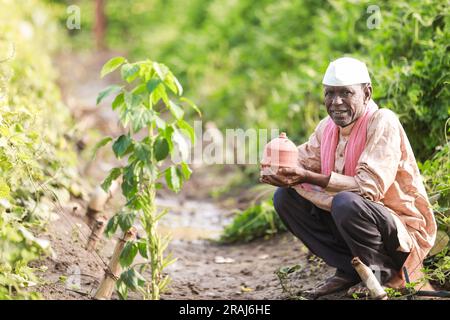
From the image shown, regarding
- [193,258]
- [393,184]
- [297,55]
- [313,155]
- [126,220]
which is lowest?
[193,258]

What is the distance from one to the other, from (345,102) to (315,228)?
2.53ft

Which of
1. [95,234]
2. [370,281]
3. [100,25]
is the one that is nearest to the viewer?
[370,281]

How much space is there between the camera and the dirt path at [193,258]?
4.36m

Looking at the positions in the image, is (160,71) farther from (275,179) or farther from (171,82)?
(275,179)

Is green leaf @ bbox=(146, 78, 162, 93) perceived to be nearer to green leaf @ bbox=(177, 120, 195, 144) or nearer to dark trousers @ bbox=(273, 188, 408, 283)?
green leaf @ bbox=(177, 120, 195, 144)

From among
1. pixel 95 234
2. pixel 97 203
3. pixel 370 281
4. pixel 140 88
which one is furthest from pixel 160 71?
pixel 97 203

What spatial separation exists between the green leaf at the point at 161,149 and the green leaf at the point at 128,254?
1.54 feet

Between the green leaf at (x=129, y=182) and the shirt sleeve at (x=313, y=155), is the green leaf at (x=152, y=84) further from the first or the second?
the shirt sleeve at (x=313, y=155)

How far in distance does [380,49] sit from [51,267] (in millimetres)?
3106

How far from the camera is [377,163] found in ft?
12.1

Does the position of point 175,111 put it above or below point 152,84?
below

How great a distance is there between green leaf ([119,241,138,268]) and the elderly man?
757 millimetres

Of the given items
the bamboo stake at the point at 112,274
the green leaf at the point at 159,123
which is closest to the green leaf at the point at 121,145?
the green leaf at the point at 159,123
